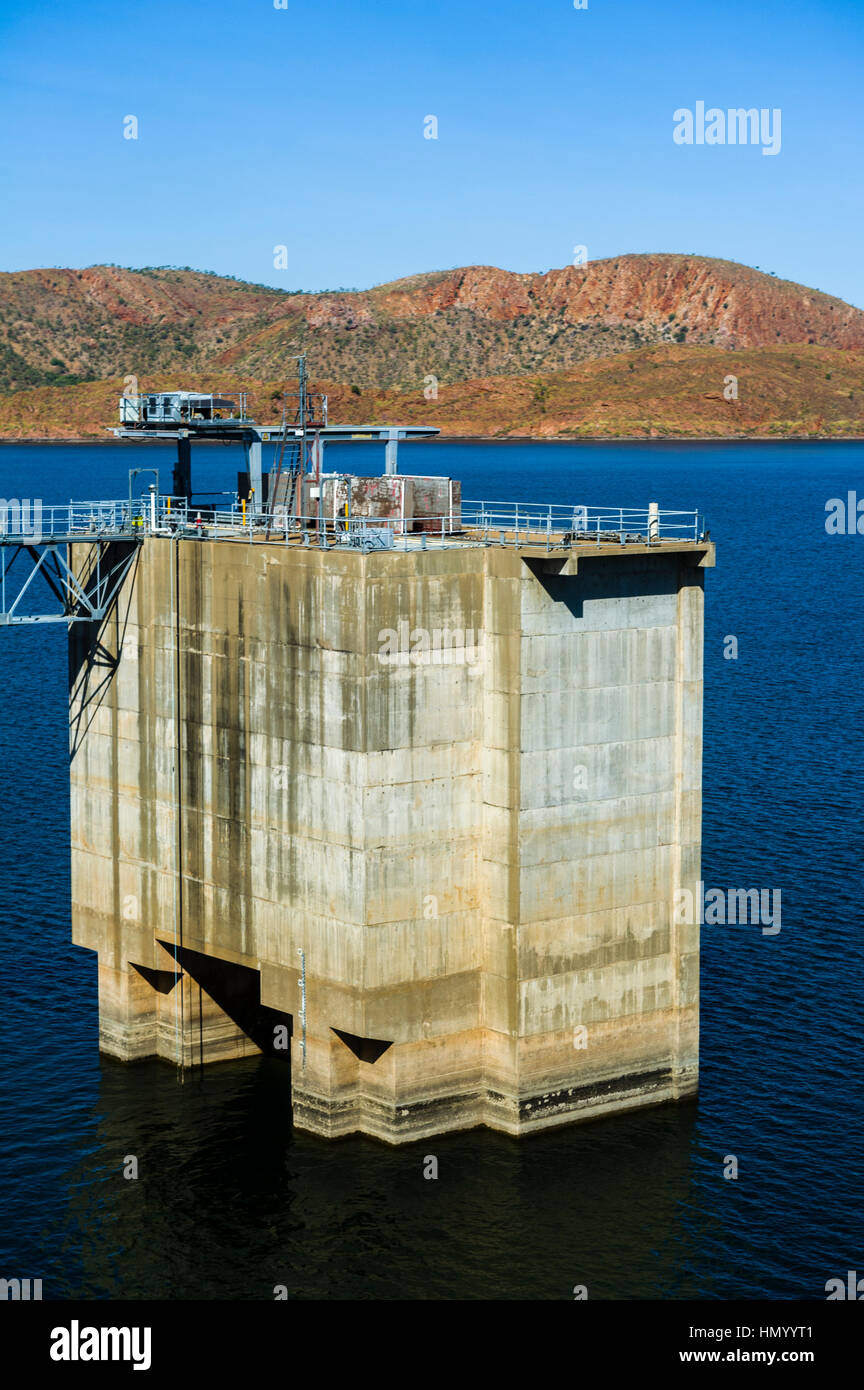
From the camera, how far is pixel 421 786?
45000 mm

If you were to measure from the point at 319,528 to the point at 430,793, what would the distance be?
24.6ft

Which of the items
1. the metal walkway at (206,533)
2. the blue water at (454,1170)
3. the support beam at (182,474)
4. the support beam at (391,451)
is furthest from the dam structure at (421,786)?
the support beam at (391,451)

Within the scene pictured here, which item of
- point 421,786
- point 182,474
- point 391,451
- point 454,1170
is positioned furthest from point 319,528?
point 454,1170

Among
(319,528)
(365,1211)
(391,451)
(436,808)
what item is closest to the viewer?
(365,1211)

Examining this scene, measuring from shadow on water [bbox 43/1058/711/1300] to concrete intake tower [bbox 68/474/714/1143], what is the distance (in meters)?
1.14

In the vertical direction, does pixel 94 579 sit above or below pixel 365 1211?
above

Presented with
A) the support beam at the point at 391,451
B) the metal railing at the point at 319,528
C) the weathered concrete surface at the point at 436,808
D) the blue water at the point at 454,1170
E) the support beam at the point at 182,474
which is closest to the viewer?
the blue water at the point at 454,1170

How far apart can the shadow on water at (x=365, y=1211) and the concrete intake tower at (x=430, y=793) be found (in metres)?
1.14

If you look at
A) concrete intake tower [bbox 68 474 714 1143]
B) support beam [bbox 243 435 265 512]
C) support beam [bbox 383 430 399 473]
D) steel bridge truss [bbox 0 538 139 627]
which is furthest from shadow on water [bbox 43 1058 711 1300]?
support beam [bbox 383 430 399 473]

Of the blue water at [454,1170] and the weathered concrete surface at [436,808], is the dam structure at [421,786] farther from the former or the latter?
the blue water at [454,1170]

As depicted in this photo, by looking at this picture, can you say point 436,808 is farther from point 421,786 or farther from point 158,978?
point 158,978

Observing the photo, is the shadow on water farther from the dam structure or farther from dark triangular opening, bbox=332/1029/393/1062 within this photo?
dark triangular opening, bbox=332/1029/393/1062

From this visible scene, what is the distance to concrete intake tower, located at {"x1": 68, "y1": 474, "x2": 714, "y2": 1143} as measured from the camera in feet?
146

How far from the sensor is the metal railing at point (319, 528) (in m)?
46.5
